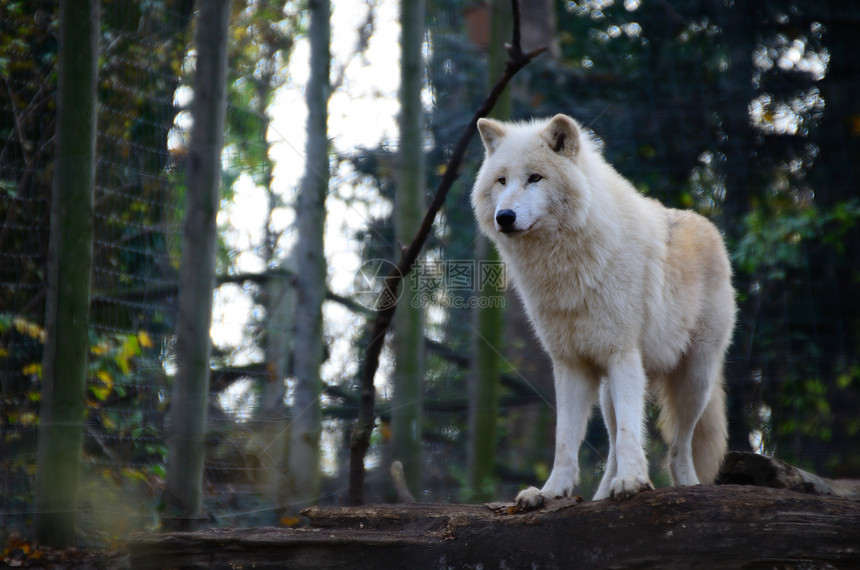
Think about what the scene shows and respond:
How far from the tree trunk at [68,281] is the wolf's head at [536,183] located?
74.0 inches

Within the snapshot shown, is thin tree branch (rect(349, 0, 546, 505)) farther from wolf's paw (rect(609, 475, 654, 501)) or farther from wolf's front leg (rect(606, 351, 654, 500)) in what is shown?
wolf's paw (rect(609, 475, 654, 501))

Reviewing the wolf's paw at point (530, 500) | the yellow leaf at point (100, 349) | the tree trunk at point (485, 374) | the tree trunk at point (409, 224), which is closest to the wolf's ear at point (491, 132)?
the tree trunk at point (409, 224)

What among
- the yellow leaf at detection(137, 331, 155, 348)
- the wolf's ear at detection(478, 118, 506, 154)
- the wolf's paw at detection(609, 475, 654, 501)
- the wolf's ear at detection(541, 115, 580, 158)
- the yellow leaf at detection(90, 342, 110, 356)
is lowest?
the wolf's paw at detection(609, 475, 654, 501)

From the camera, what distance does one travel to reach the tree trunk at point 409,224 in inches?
180

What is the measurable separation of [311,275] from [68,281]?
138cm

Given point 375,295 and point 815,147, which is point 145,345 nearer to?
point 375,295

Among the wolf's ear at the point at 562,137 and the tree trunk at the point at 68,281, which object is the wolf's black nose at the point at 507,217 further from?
the tree trunk at the point at 68,281

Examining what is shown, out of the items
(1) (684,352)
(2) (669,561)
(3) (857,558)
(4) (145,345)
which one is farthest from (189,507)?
(3) (857,558)

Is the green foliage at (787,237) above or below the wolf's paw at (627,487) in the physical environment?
above

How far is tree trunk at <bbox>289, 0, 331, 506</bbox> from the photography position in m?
4.21

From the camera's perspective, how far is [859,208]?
5176mm

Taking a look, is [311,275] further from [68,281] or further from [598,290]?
[598,290]

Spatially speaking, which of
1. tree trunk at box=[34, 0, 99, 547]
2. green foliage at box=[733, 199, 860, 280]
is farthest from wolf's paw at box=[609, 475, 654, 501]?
green foliage at box=[733, 199, 860, 280]

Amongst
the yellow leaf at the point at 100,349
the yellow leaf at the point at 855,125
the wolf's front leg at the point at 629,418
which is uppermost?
the yellow leaf at the point at 855,125
